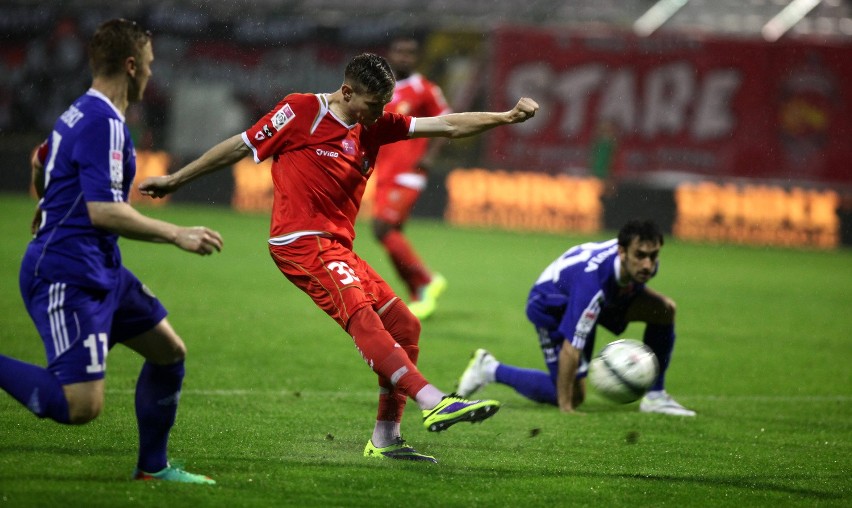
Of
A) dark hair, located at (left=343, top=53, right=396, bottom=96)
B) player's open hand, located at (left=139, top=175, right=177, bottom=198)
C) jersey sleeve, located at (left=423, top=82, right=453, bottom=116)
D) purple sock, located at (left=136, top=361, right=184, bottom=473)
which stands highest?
jersey sleeve, located at (left=423, top=82, right=453, bottom=116)

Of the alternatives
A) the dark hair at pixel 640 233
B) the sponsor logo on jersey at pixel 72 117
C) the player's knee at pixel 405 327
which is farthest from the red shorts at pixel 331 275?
the dark hair at pixel 640 233

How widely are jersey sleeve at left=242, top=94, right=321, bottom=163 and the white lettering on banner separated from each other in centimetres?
1930

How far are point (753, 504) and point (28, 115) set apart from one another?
939 inches

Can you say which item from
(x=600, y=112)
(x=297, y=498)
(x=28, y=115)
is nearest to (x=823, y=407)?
(x=297, y=498)

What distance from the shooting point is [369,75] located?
5664 millimetres

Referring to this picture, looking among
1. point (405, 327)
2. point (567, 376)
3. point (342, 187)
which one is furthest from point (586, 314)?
point (342, 187)

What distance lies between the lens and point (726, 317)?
1298 cm

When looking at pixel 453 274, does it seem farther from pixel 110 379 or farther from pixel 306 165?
pixel 306 165

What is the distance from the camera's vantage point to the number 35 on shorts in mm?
5723

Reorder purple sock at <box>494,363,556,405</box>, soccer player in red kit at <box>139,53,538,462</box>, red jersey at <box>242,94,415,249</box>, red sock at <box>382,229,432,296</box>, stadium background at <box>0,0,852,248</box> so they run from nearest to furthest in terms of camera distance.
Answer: soccer player in red kit at <box>139,53,538,462</box> < red jersey at <box>242,94,415,249</box> < purple sock at <box>494,363,556,405</box> < red sock at <box>382,229,432,296</box> < stadium background at <box>0,0,852,248</box>

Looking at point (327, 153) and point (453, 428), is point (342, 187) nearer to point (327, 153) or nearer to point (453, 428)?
point (327, 153)

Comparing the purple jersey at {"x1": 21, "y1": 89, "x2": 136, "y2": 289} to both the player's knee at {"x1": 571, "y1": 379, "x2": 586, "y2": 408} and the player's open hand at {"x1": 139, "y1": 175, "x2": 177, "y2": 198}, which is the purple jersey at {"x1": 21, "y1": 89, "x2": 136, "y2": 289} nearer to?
the player's open hand at {"x1": 139, "y1": 175, "x2": 177, "y2": 198}

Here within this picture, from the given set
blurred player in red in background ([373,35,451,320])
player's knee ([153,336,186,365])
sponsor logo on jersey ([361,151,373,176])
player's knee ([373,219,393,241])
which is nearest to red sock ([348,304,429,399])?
sponsor logo on jersey ([361,151,373,176])

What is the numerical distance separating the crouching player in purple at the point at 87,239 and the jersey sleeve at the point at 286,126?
0.96 metres
